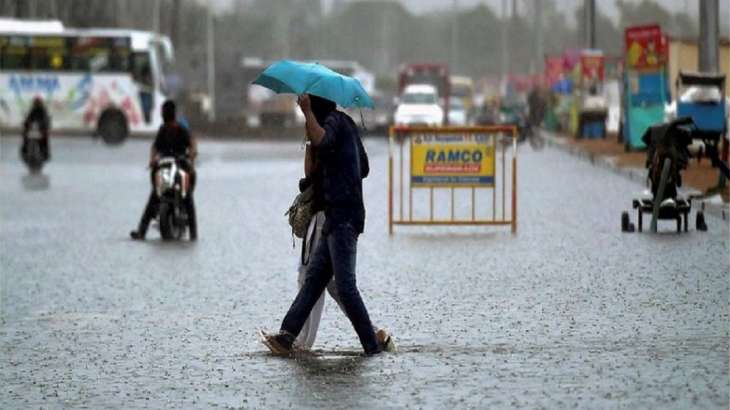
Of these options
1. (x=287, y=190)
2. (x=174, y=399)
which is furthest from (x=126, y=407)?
(x=287, y=190)

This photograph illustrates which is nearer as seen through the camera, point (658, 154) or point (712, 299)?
point (712, 299)

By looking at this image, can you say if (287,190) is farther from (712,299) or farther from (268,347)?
(268,347)

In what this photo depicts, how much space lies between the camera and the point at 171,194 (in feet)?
72.3

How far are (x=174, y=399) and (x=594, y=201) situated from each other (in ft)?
62.2

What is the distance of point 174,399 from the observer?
10078 millimetres

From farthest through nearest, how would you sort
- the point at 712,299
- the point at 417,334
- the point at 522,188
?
the point at 522,188 → the point at 712,299 → the point at 417,334

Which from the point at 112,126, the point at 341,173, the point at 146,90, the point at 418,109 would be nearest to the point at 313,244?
the point at 341,173

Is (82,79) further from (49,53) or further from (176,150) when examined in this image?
(176,150)

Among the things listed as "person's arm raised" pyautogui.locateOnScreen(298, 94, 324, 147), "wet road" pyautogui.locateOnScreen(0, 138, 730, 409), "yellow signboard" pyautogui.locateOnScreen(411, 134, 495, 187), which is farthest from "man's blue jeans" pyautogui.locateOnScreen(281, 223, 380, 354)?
"yellow signboard" pyautogui.locateOnScreen(411, 134, 495, 187)

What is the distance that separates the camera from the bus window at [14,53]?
63.1m

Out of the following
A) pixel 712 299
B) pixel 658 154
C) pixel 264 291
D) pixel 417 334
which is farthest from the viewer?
pixel 658 154

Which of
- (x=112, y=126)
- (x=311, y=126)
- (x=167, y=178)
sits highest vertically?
(x=311, y=126)

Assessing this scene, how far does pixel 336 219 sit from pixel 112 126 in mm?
51643

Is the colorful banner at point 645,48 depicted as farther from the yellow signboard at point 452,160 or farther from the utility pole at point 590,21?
the yellow signboard at point 452,160
